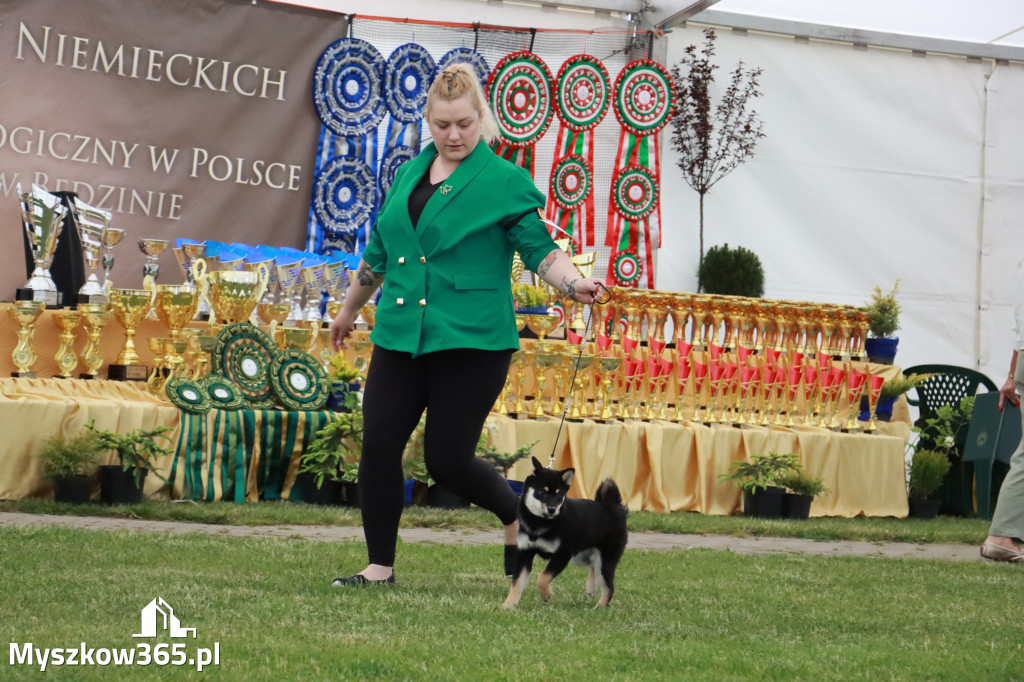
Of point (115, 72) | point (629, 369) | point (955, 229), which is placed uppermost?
point (115, 72)

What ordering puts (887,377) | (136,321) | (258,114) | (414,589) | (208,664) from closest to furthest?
(208,664) → (414,589) → (136,321) → (887,377) → (258,114)

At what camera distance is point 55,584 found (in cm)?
369

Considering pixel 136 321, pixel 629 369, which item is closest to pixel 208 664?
pixel 136 321

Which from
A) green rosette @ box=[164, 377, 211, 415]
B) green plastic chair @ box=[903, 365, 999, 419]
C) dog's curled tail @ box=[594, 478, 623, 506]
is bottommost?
dog's curled tail @ box=[594, 478, 623, 506]

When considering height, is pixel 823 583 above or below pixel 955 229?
below

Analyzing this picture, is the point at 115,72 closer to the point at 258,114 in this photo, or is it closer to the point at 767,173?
the point at 258,114

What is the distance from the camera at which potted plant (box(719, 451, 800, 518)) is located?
759 cm

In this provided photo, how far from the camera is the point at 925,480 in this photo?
830cm

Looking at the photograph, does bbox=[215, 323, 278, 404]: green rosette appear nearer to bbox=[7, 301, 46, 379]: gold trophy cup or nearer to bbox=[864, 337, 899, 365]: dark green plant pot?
bbox=[7, 301, 46, 379]: gold trophy cup

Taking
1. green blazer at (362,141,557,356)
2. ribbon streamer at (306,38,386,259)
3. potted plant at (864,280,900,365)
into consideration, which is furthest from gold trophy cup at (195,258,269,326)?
potted plant at (864,280,900,365)

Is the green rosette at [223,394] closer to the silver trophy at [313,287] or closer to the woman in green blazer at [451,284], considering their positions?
the silver trophy at [313,287]

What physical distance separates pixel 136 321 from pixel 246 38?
3137 mm

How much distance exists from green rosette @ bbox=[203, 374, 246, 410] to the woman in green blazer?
2919mm

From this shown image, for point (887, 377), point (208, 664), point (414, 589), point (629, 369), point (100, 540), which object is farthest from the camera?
point (887, 377)
